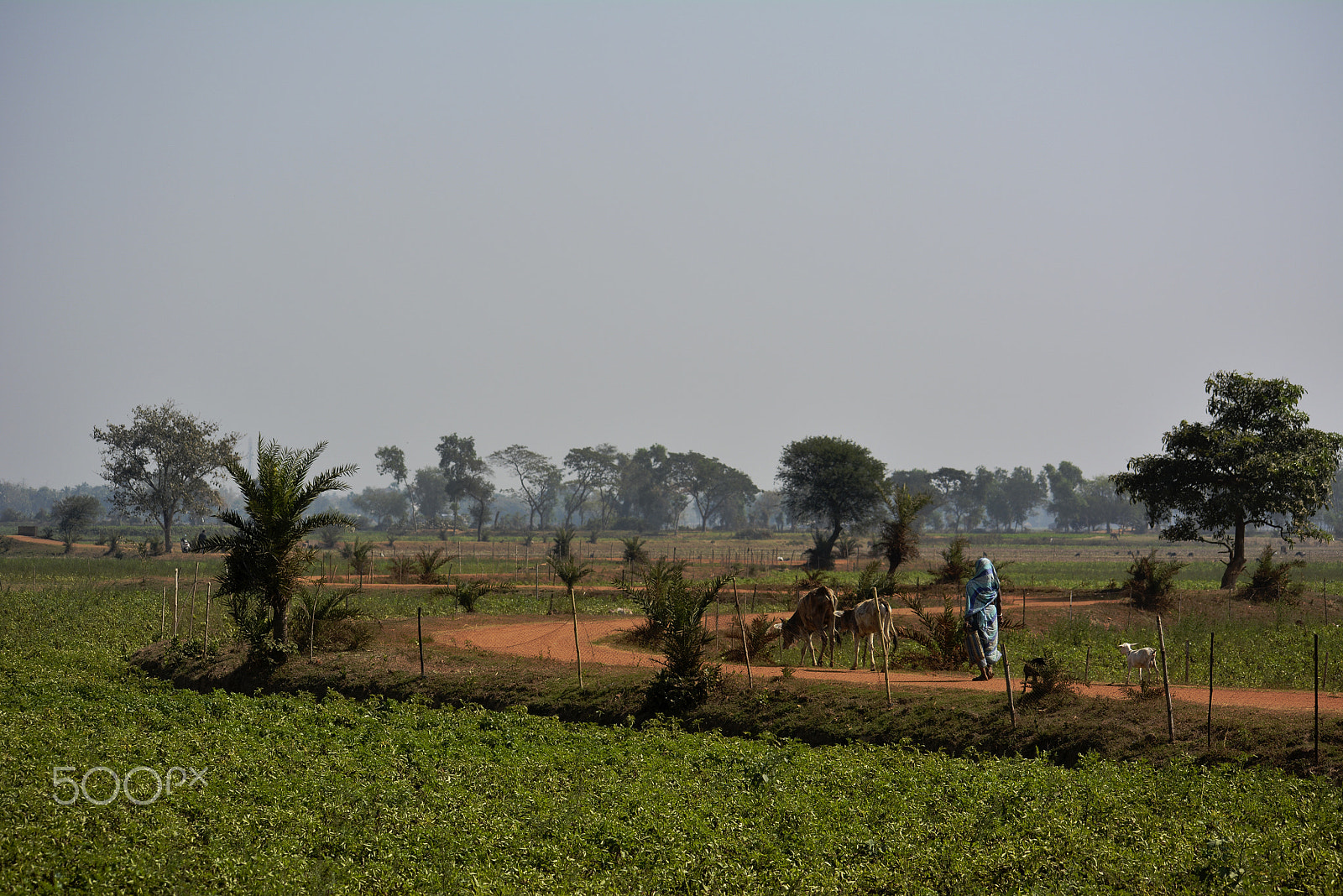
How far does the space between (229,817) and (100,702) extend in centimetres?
796

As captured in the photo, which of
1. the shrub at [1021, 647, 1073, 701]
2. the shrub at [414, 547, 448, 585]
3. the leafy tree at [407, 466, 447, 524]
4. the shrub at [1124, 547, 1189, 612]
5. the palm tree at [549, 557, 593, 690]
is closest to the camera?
the shrub at [1021, 647, 1073, 701]

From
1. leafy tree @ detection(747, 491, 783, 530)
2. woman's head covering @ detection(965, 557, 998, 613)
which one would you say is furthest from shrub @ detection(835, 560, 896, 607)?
leafy tree @ detection(747, 491, 783, 530)

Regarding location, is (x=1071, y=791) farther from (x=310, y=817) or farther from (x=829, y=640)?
(x=829, y=640)

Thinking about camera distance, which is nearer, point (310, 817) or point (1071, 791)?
point (310, 817)

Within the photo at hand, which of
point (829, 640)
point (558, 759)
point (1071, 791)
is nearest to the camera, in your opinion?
point (1071, 791)

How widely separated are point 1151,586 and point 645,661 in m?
20.2

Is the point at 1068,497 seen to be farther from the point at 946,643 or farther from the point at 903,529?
Result: the point at 946,643

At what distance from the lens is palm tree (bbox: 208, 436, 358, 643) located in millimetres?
19938

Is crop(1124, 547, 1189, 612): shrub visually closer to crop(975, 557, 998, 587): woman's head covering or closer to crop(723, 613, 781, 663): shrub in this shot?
crop(723, 613, 781, 663): shrub

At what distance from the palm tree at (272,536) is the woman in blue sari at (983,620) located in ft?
42.4

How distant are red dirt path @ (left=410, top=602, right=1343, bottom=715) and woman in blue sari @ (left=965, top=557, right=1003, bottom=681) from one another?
17.6 inches

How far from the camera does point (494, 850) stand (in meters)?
9.01

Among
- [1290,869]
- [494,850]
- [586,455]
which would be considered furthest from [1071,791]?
[586,455]

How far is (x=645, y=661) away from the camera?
21.2 metres
